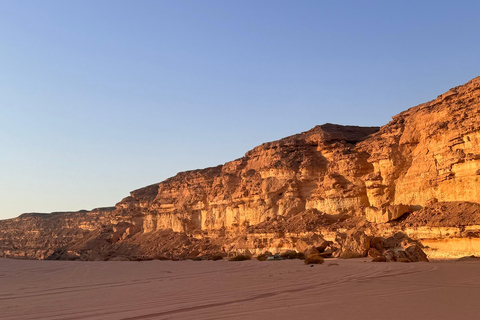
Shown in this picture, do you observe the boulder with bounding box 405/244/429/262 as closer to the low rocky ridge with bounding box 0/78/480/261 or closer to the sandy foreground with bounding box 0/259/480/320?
the low rocky ridge with bounding box 0/78/480/261

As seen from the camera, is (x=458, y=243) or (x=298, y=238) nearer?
(x=458, y=243)

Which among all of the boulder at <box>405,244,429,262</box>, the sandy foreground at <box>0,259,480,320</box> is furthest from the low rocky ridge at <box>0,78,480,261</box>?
the sandy foreground at <box>0,259,480,320</box>

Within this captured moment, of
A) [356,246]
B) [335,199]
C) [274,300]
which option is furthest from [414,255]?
[335,199]

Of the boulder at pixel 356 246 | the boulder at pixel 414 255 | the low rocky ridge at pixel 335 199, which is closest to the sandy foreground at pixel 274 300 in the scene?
the boulder at pixel 414 255

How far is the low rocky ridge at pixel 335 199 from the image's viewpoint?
914 inches

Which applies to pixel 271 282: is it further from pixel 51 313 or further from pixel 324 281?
pixel 51 313

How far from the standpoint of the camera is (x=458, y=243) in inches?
798

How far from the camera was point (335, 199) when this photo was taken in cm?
3631

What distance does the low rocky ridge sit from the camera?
76.1ft

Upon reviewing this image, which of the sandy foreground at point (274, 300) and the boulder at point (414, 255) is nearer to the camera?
the sandy foreground at point (274, 300)

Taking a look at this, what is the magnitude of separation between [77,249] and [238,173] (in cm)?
2656

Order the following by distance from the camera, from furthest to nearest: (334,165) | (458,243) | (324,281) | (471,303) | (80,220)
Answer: (80,220) → (334,165) → (458,243) → (324,281) → (471,303)

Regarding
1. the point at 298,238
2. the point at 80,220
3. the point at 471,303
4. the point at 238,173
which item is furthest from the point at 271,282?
the point at 80,220

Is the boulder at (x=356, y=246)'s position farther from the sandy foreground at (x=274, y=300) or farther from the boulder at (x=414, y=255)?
the sandy foreground at (x=274, y=300)
